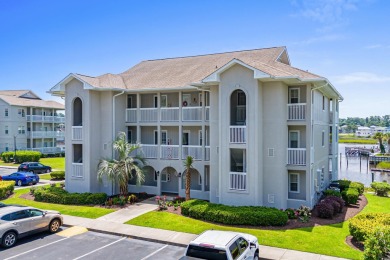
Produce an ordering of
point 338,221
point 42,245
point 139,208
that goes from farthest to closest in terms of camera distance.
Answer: point 139,208
point 338,221
point 42,245

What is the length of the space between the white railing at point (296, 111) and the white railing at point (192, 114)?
255 inches

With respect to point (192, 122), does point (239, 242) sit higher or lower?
lower

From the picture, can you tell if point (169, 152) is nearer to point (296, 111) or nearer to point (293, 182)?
point (293, 182)

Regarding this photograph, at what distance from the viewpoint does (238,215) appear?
17250mm

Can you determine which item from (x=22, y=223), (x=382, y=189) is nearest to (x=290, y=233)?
(x=22, y=223)

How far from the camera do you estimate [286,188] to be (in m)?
20.4

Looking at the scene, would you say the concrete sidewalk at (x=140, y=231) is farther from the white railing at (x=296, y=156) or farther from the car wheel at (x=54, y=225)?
the white railing at (x=296, y=156)

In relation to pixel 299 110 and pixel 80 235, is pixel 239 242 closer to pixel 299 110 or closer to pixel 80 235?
pixel 80 235

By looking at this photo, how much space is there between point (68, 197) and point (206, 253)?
1550cm

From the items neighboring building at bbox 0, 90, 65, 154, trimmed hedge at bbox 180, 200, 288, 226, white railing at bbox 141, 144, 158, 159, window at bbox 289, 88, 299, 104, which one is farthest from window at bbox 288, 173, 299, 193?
neighboring building at bbox 0, 90, 65, 154

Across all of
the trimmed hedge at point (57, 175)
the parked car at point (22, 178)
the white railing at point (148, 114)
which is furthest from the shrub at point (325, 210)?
the parked car at point (22, 178)

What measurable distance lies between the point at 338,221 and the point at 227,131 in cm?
814

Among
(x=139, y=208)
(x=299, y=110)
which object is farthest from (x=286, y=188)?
(x=139, y=208)

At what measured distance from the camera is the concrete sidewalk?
13.3 metres
